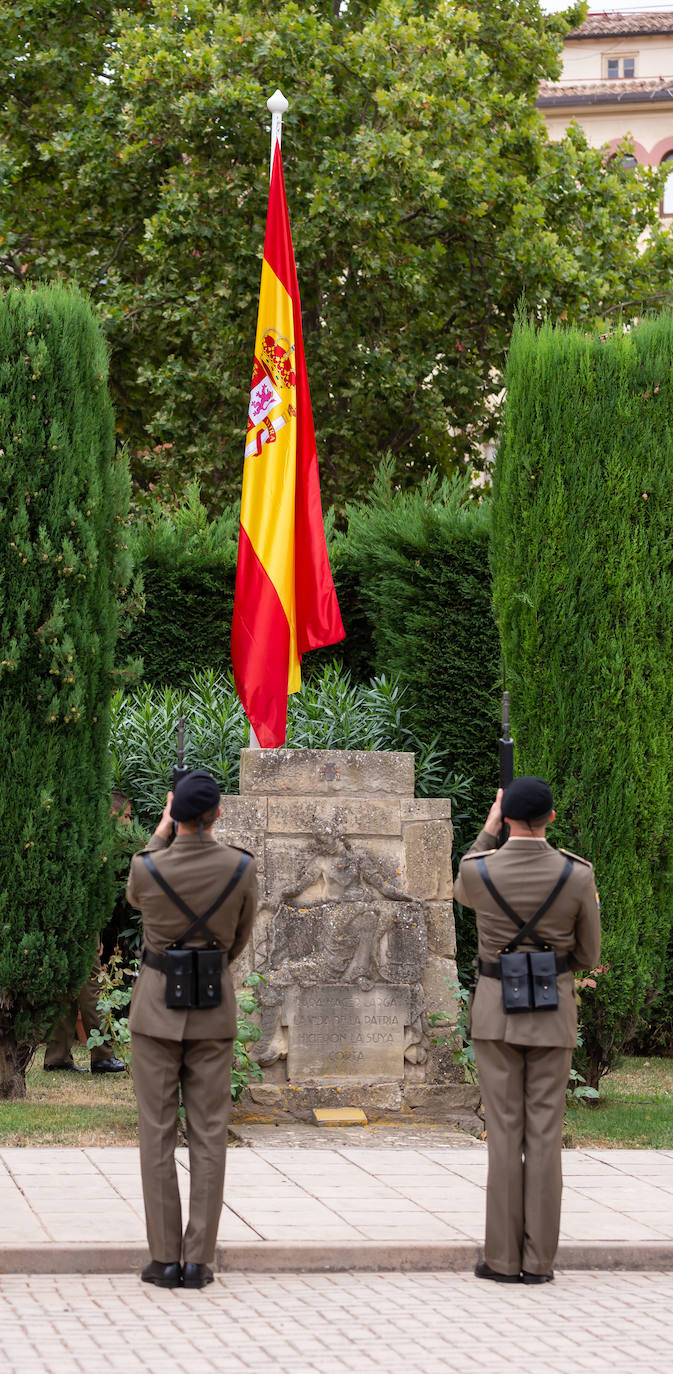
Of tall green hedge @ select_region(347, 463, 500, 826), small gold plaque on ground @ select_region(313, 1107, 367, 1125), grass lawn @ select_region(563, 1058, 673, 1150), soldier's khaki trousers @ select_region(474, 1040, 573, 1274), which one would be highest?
tall green hedge @ select_region(347, 463, 500, 826)

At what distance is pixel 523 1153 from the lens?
645 cm

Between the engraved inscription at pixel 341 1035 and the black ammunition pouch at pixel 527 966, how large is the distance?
10.1ft

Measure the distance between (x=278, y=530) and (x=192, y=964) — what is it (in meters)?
5.31

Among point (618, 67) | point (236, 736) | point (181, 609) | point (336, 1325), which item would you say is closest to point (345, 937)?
point (236, 736)

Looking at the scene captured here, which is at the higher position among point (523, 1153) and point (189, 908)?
point (189, 908)

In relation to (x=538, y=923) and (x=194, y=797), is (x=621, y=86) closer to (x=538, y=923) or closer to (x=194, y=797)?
(x=538, y=923)

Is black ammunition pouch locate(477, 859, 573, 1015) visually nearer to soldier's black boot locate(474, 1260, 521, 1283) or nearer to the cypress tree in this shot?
soldier's black boot locate(474, 1260, 521, 1283)

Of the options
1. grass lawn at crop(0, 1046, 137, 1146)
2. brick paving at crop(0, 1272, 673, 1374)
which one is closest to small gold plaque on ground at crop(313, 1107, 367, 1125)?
grass lawn at crop(0, 1046, 137, 1146)

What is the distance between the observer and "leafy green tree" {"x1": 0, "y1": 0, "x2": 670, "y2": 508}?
1875 cm

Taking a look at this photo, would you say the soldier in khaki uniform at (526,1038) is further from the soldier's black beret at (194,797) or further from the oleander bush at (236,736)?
the oleander bush at (236,736)

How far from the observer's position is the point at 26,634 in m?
9.51

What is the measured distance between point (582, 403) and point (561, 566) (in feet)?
3.48

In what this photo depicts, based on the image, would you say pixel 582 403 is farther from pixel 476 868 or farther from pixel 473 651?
pixel 476 868

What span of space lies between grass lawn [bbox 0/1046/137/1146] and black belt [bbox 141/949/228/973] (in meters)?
2.62
